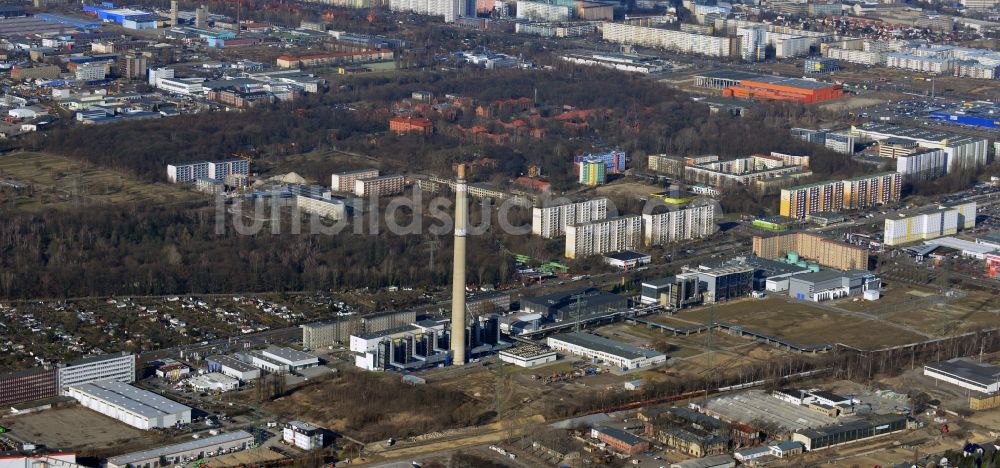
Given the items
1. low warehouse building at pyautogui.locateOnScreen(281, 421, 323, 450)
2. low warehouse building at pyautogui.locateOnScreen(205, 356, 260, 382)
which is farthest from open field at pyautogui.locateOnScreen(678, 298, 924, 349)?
low warehouse building at pyautogui.locateOnScreen(281, 421, 323, 450)

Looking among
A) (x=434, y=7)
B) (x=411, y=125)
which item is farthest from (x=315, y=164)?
(x=434, y=7)

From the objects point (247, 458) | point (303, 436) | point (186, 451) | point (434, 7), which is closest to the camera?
point (186, 451)

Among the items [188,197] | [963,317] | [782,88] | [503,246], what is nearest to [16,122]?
[188,197]

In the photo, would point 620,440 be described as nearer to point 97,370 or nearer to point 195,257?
point 97,370

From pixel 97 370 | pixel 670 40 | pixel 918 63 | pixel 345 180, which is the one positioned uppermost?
pixel 670 40

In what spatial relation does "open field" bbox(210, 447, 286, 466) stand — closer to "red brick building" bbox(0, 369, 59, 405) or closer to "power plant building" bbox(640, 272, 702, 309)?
"red brick building" bbox(0, 369, 59, 405)

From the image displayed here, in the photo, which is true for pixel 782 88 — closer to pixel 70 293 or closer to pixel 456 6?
pixel 456 6

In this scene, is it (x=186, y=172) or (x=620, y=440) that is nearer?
(x=620, y=440)
